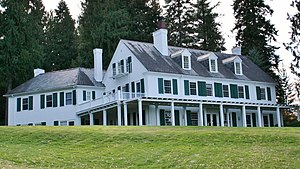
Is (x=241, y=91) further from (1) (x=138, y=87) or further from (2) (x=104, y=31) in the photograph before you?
(2) (x=104, y=31)

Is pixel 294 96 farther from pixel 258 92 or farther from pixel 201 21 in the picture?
pixel 201 21

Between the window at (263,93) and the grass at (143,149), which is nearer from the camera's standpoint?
the grass at (143,149)

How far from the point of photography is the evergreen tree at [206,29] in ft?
185

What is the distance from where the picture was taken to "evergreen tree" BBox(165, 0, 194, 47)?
56.0m

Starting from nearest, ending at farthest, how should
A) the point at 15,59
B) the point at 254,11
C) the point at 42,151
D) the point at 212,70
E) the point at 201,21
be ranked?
the point at 42,151, the point at 212,70, the point at 15,59, the point at 254,11, the point at 201,21

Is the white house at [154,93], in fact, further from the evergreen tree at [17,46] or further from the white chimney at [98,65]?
the evergreen tree at [17,46]

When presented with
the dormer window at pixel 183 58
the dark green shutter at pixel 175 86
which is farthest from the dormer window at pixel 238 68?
the dark green shutter at pixel 175 86

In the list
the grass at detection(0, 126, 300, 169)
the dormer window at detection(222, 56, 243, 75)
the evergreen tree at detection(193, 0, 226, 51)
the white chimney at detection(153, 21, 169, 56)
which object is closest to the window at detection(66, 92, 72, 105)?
the white chimney at detection(153, 21, 169, 56)

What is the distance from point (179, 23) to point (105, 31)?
10097mm

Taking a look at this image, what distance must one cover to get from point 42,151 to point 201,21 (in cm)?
4296

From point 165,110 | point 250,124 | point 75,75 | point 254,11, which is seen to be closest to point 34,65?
point 75,75

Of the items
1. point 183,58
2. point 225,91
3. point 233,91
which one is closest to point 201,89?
point 225,91

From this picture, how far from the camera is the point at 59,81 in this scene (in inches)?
1588

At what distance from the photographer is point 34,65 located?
1836 inches
